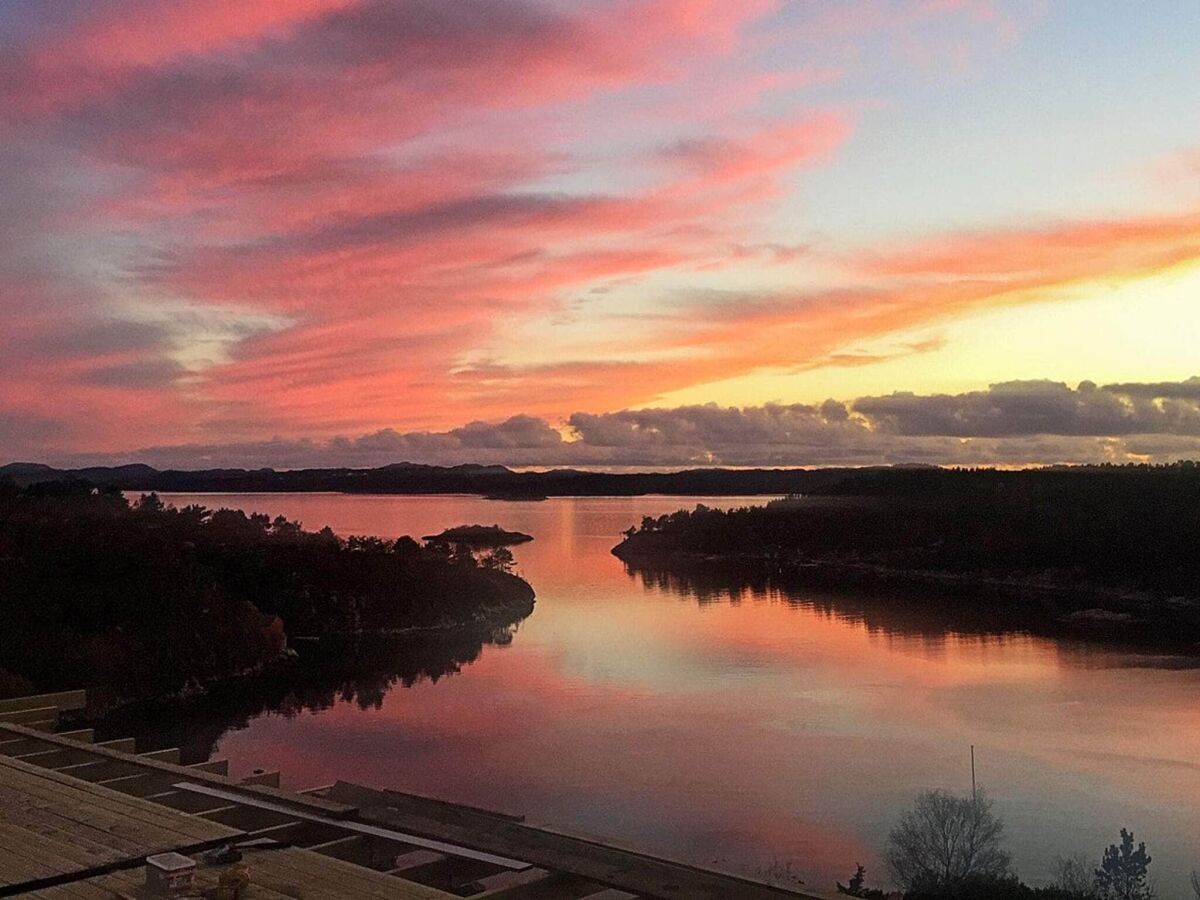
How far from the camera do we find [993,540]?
12812 centimetres

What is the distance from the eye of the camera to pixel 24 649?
56719 mm

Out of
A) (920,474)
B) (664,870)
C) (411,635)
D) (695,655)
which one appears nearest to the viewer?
(664,870)

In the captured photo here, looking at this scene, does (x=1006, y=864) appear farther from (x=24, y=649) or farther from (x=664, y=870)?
(x=24, y=649)

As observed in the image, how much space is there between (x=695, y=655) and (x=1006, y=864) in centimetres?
3635

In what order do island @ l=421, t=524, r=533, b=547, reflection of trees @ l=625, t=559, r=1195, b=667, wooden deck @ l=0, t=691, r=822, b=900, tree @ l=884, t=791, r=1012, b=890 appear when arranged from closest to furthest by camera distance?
wooden deck @ l=0, t=691, r=822, b=900 < tree @ l=884, t=791, r=1012, b=890 < reflection of trees @ l=625, t=559, r=1195, b=667 < island @ l=421, t=524, r=533, b=547

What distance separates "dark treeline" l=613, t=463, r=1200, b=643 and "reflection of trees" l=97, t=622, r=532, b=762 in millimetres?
47236

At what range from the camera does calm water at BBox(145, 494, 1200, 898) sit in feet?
94.2

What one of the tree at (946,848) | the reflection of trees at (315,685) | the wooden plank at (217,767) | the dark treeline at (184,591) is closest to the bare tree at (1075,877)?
the tree at (946,848)

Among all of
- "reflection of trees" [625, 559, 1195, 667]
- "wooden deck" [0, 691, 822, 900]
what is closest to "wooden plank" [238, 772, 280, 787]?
"wooden deck" [0, 691, 822, 900]

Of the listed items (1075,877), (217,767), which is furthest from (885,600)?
(217,767)

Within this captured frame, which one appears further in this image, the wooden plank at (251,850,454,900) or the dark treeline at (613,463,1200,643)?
the dark treeline at (613,463,1200,643)

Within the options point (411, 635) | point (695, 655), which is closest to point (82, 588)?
point (411, 635)

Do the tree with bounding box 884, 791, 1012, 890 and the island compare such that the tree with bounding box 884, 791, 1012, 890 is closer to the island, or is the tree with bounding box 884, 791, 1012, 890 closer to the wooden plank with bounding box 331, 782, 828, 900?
the wooden plank with bounding box 331, 782, 828, 900

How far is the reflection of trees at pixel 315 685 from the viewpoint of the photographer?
1869 inches
